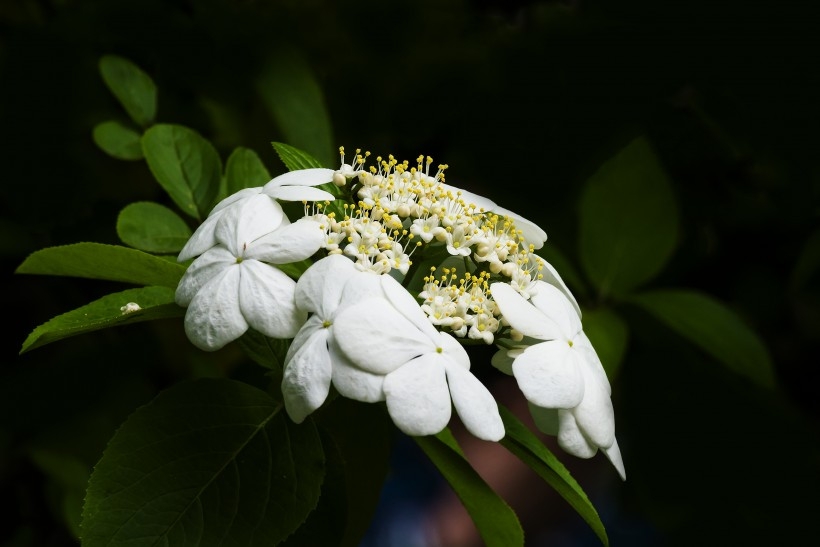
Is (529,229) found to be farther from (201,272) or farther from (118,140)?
(118,140)

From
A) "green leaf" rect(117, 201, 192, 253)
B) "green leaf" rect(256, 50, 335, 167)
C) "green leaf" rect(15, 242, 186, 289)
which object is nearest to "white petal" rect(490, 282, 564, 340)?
"green leaf" rect(15, 242, 186, 289)

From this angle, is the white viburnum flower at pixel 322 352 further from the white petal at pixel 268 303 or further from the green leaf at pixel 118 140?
the green leaf at pixel 118 140

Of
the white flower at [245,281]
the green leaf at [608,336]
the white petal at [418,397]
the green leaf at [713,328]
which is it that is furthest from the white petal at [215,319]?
the green leaf at [713,328]

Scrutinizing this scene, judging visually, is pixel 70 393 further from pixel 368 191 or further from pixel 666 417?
pixel 666 417

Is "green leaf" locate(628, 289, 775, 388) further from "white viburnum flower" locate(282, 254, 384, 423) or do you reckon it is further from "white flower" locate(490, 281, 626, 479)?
"white viburnum flower" locate(282, 254, 384, 423)

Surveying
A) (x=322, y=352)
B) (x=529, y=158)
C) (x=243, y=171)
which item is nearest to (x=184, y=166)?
(x=243, y=171)

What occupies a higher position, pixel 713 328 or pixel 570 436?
pixel 570 436
